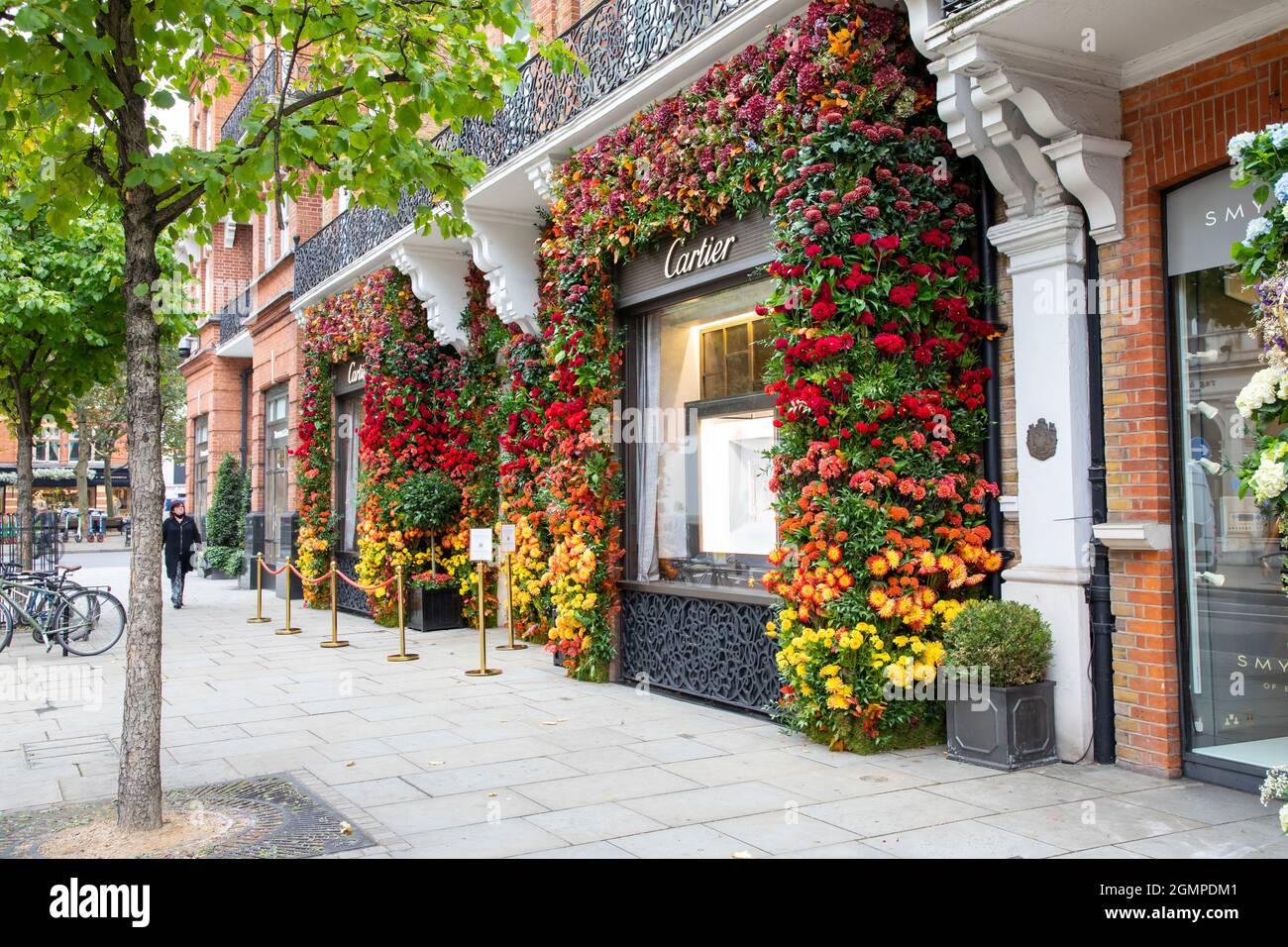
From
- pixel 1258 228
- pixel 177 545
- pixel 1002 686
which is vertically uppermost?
pixel 1258 228

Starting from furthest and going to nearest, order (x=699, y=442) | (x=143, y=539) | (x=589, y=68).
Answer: (x=589, y=68)
(x=699, y=442)
(x=143, y=539)

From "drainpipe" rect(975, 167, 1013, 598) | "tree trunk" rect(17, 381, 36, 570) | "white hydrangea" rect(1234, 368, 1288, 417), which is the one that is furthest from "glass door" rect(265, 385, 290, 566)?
"white hydrangea" rect(1234, 368, 1288, 417)

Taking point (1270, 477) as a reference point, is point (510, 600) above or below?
below

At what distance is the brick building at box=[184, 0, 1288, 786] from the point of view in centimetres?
568

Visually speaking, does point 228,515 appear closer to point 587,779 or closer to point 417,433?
point 417,433

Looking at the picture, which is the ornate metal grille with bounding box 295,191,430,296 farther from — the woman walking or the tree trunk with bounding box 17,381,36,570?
the tree trunk with bounding box 17,381,36,570

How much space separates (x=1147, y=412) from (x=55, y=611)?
11.8m

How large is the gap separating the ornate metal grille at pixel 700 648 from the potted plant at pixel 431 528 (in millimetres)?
4881

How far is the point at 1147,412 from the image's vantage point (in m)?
6.02

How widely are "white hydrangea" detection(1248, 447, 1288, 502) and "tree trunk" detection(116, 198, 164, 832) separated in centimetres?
500

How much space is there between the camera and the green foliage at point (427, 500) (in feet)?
45.2

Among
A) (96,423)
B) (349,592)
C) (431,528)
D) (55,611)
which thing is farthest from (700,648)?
(96,423)

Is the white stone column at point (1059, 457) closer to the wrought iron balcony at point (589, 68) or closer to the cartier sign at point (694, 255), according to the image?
the cartier sign at point (694, 255)

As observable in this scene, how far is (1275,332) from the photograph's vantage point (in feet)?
13.0
